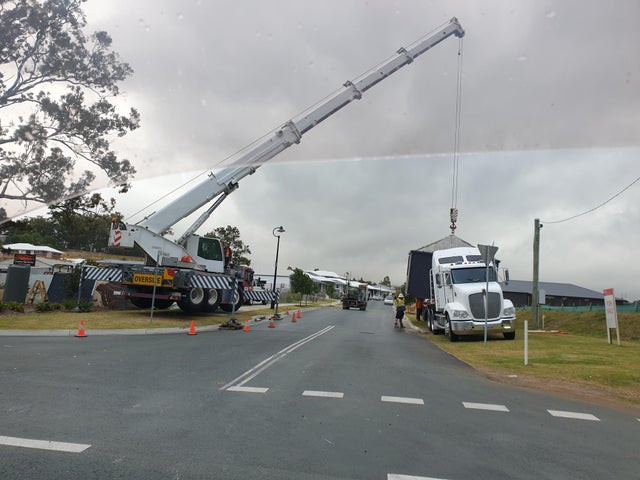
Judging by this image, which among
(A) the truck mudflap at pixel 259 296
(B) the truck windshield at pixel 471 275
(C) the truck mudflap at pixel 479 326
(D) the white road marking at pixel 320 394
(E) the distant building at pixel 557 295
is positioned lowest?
(D) the white road marking at pixel 320 394

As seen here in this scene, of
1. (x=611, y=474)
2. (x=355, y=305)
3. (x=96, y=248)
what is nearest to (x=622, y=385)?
(x=611, y=474)

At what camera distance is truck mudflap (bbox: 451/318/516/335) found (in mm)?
17031

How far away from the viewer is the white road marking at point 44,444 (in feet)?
14.7

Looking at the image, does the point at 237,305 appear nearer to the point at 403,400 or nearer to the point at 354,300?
the point at 403,400

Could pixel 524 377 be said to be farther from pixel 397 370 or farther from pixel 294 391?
pixel 294 391

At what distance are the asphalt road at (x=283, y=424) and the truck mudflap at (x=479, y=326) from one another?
721cm

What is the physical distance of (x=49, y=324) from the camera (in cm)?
1498

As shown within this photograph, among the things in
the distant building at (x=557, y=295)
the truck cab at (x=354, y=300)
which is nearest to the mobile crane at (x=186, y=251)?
the truck cab at (x=354, y=300)

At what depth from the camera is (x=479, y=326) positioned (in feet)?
56.0

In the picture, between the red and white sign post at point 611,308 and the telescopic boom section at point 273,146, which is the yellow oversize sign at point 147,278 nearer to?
the telescopic boom section at point 273,146

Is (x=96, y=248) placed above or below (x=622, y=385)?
above

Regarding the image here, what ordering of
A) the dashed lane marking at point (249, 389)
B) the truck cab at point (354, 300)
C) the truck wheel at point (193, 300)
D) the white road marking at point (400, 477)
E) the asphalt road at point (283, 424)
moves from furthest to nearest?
the truck cab at point (354, 300) → the truck wheel at point (193, 300) → the dashed lane marking at point (249, 389) → the asphalt road at point (283, 424) → the white road marking at point (400, 477)

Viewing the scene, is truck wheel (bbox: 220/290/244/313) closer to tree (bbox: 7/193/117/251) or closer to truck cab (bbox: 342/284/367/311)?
tree (bbox: 7/193/117/251)

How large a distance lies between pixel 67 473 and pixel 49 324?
1266 centimetres
